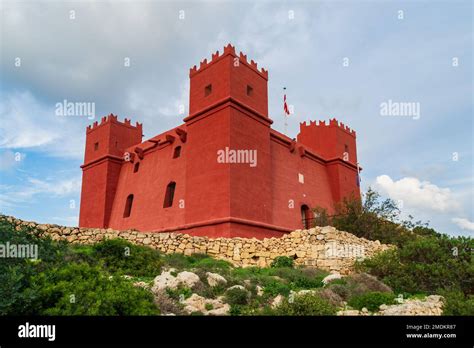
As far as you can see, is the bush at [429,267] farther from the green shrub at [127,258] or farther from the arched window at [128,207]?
the arched window at [128,207]

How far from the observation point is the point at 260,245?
16.7 m

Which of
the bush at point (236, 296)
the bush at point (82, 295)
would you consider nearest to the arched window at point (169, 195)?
the bush at point (236, 296)

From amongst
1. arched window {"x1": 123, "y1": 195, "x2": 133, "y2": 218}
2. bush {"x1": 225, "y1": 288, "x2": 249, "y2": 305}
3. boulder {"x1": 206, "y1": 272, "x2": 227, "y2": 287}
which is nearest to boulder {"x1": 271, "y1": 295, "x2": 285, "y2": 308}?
bush {"x1": 225, "y1": 288, "x2": 249, "y2": 305}

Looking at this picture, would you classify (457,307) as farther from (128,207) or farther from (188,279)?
(128,207)

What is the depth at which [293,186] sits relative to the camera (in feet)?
74.3

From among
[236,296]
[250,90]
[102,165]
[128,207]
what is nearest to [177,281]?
[236,296]

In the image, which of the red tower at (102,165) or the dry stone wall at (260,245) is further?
the red tower at (102,165)

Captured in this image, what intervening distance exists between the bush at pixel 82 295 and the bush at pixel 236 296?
2298 millimetres

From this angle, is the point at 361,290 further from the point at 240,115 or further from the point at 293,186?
the point at 293,186

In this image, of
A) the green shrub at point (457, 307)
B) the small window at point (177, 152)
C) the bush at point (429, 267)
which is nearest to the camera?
the green shrub at point (457, 307)

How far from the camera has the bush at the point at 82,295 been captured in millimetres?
6160
